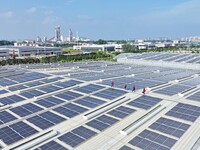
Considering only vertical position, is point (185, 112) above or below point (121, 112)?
above

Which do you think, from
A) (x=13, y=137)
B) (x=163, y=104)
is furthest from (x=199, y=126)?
(x=13, y=137)

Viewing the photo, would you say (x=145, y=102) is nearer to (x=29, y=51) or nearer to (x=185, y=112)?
(x=185, y=112)

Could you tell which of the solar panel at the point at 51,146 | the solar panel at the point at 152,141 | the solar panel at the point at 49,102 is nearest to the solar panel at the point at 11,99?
the solar panel at the point at 49,102

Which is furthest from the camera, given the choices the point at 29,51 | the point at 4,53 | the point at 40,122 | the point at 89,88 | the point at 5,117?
the point at 29,51

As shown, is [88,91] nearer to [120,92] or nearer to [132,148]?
[120,92]

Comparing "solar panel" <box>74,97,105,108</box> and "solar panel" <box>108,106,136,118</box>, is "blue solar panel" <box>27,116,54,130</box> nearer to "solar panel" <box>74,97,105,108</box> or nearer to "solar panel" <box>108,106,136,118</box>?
"solar panel" <box>74,97,105,108</box>

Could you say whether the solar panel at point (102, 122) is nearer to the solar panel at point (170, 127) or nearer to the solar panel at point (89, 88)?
the solar panel at point (170, 127)

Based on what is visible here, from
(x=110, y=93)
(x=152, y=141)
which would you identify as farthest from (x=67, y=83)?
(x=152, y=141)
